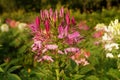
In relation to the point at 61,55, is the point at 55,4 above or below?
above

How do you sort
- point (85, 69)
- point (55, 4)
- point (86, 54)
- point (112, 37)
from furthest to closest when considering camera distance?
point (55, 4) < point (86, 54) < point (112, 37) < point (85, 69)

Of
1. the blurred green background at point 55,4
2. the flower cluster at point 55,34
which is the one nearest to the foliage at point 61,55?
the flower cluster at point 55,34

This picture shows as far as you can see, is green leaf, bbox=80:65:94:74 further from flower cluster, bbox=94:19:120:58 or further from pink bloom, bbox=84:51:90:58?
pink bloom, bbox=84:51:90:58

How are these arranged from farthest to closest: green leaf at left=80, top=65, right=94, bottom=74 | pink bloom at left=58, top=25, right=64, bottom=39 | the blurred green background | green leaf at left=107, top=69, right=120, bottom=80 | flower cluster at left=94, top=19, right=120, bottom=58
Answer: the blurred green background < flower cluster at left=94, top=19, right=120, bottom=58 < green leaf at left=80, top=65, right=94, bottom=74 < green leaf at left=107, top=69, right=120, bottom=80 < pink bloom at left=58, top=25, right=64, bottom=39

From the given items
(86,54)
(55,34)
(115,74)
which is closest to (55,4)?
(86,54)

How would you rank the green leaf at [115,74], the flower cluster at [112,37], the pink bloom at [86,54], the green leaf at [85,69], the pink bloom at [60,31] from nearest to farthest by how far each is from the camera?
the pink bloom at [60,31]
the green leaf at [115,74]
the green leaf at [85,69]
the flower cluster at [112,37]
the pink bloom at [86,54]

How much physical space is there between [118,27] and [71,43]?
0.81 meters

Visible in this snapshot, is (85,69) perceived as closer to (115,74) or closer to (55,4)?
(115,74)

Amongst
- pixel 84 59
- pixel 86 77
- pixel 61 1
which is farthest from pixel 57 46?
pixel 61 1

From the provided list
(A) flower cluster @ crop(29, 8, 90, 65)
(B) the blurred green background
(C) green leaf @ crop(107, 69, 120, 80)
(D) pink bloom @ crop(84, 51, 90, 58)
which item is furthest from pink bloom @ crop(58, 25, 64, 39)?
(B) the blurred green background

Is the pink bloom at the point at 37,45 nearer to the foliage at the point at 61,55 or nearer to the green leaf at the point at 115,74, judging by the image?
the foliage at the point at 61,55

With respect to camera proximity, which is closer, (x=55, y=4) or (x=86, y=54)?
(x=86, y=54)

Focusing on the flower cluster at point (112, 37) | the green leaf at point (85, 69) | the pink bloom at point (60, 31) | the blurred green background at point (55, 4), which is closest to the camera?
Answer: the pink bloom at point (60, 31)

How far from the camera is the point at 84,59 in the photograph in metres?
6.39
